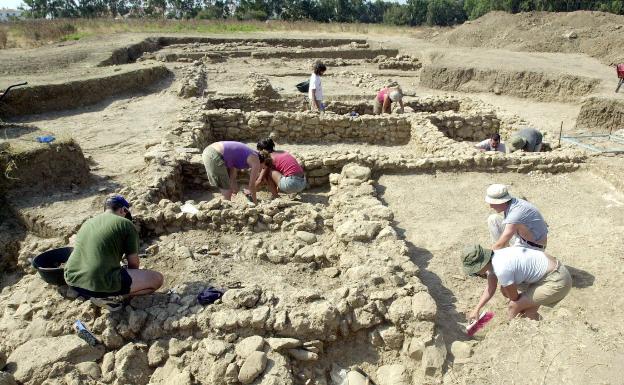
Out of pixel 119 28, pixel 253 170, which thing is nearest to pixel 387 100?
pixel 253 170

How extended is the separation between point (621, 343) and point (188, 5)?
7290 cm

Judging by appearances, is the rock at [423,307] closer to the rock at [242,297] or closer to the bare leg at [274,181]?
the rock at [242,297]

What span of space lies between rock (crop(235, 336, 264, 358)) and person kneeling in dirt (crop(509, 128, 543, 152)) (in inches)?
267

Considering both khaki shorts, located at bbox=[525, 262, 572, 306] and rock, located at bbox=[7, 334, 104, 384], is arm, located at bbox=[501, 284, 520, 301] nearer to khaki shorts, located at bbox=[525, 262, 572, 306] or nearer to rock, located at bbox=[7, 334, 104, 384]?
khaki shorts, located at bbox=[525, 262, 572, 306]

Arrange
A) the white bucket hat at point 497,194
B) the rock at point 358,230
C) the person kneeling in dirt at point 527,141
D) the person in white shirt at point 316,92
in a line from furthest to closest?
the person in white shirt at point 316,92 < the person kneeling in dirt at point 527,141 < the rock at point 358,230 < the white bucket hat at point 497,194

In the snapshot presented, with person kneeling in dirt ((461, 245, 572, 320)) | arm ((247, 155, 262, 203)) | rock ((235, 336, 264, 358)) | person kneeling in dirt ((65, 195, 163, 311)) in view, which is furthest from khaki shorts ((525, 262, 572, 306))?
arm ((247, 155, 262, 203))

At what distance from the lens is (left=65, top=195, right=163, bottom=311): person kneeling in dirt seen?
3.94 m

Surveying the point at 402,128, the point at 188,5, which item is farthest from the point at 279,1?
the point at 402,128

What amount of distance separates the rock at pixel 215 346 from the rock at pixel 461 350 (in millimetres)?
2007

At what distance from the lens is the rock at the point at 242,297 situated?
409 centimetres

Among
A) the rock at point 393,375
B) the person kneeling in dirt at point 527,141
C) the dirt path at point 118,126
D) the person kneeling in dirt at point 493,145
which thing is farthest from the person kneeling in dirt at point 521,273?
the dirt path at point 118,126

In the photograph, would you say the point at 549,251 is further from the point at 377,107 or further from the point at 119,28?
the point at 119,28

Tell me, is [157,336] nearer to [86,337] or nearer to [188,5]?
[86,337]

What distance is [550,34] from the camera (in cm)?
2241
